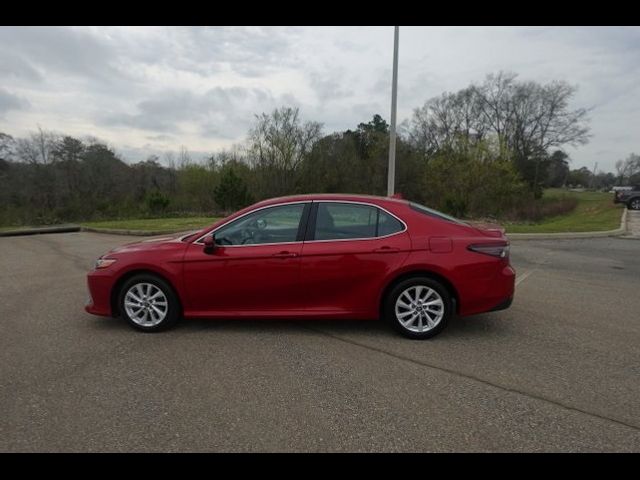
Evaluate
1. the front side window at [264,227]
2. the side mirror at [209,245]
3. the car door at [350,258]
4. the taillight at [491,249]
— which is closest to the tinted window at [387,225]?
the car door at [350,258]

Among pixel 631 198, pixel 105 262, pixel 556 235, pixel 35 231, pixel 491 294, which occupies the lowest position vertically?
pixel 35 231

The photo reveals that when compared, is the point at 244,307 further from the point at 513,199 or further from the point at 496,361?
the point at 513,199

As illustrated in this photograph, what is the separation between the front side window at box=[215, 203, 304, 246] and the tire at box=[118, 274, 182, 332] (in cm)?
82

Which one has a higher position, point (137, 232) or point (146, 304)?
point (146, 304)

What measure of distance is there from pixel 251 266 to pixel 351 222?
1.18 meters

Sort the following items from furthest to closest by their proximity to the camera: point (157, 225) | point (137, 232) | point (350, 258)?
point (157, 225), point (137, 232), point (350, 258)

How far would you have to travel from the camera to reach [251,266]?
428cm

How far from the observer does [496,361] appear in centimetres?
371

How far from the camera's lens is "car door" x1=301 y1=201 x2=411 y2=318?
13.8 ft

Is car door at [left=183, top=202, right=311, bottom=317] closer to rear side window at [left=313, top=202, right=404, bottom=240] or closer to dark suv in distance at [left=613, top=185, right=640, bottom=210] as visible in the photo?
rear side window at [left=313, top=202, right=404, bottom=240]

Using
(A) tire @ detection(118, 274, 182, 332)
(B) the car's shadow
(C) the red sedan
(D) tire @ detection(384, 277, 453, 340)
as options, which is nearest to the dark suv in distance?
(B) the car's shadow

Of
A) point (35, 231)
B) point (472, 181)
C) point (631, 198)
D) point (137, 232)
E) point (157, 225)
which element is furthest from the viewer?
point (472, 181)

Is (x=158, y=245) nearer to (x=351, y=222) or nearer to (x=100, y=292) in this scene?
(x=100, y=292)

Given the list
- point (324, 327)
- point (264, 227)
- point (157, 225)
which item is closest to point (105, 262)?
point (264, 227)
